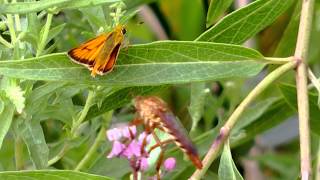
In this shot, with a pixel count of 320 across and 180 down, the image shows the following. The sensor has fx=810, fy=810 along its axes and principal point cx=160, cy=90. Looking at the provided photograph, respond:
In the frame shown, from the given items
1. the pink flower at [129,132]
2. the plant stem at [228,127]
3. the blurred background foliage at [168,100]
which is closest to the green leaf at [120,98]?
the blurred background foliage at [168,100]

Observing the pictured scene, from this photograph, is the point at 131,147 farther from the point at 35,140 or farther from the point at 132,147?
the point at 35,140

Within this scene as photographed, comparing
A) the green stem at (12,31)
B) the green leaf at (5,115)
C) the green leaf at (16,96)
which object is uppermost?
the green stem at (12,31)

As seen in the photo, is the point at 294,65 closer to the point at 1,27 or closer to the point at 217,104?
the point at 1,27

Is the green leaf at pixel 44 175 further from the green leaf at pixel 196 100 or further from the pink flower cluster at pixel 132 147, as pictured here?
the green leaf at pixel 196 100

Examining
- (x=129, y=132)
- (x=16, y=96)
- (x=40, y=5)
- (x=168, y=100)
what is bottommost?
(x=168, y=100)

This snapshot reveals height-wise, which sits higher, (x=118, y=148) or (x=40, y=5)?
(x=40, y=5)

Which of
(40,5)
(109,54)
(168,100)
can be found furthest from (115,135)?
(168,100)
